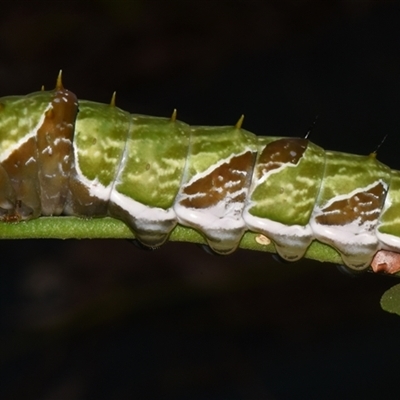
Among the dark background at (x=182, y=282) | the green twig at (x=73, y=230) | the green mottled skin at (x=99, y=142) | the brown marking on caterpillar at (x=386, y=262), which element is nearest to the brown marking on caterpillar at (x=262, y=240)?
the green twig at (x=73, y=230)

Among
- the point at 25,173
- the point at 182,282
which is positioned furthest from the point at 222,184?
the point at 182,282

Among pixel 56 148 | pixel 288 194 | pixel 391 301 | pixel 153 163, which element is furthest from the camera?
pixel 288 194

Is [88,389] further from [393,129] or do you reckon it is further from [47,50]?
[393,129]

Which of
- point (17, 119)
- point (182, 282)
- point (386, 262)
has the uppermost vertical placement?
point (17, 119)

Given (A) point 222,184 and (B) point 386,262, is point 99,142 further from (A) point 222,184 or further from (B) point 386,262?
(B) point 386,262

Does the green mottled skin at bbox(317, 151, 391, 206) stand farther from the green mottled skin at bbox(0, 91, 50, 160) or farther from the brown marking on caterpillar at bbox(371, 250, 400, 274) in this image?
the green mottled skin at bbox(0, 91, 50, 160)

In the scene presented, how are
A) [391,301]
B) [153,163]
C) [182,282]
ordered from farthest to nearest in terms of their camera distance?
1. [182,282]
2. [153,163]
3. [391,301]
